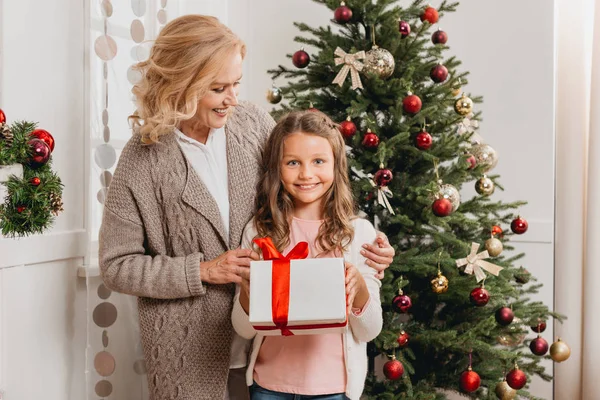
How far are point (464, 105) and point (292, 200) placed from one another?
2.89 ft

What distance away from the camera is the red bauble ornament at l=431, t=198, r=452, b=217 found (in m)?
2.20

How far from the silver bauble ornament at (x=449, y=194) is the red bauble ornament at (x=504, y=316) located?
0.39m

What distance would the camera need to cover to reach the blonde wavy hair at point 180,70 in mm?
1767

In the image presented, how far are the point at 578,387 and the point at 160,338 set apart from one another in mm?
2103

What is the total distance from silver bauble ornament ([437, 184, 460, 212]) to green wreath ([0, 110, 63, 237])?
4.36 feet

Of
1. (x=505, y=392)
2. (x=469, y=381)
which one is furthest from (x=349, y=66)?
(x=505, y=392)

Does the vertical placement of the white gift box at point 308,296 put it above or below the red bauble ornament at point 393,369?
above

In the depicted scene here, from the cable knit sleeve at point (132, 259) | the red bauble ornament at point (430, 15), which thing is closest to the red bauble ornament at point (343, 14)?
the red bauble ornament at point (430, 15)

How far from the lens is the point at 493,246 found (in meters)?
2.38

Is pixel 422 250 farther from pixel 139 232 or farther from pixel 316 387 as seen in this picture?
pixel 139 232

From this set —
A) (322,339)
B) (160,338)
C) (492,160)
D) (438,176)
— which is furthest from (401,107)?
(160,338)

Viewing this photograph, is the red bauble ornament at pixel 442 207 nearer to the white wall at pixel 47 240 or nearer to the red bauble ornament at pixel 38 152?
the white wall at pixel 47 240

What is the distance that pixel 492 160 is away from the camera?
2.53m

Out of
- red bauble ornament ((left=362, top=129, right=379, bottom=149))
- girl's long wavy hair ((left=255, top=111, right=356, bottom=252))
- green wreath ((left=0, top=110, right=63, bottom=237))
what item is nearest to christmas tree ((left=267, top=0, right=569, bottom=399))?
red bauble ornament ((left=362, top=129, right=379, bottom=149))
